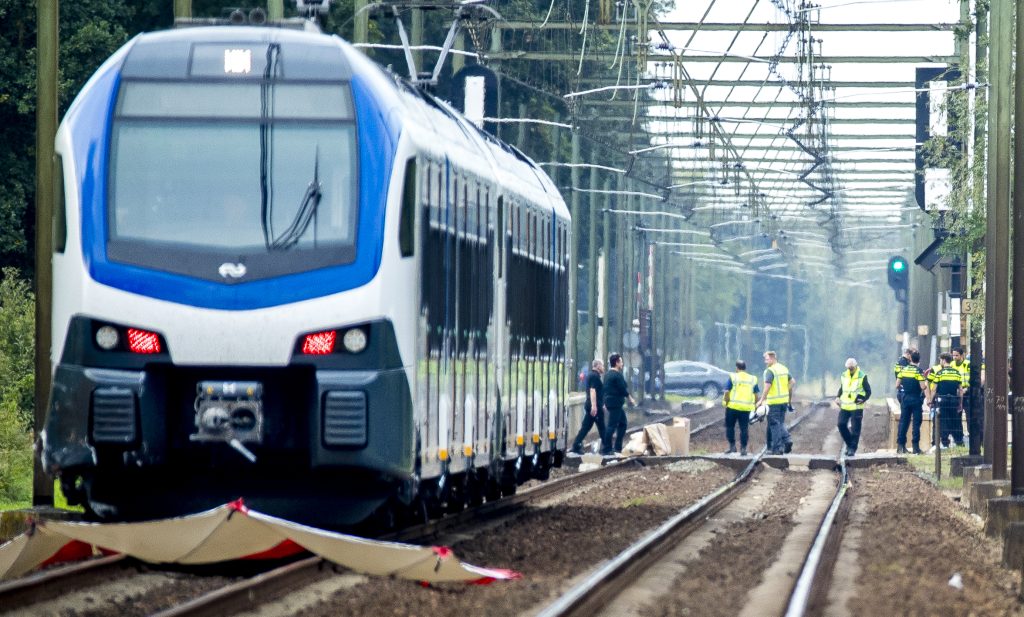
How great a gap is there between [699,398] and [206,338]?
77.0 metres

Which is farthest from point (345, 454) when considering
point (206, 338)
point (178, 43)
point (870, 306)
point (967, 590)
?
point (870, 306)

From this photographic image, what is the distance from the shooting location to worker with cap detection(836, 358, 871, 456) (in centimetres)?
3353

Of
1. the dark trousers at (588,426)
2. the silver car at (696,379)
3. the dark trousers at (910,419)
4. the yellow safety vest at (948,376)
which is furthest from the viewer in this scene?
the silver car at (696,379)

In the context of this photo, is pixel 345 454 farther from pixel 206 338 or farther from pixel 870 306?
pixel 870 306

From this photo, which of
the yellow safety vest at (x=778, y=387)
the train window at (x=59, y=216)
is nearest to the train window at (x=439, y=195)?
the train window at (x=59, y=216)

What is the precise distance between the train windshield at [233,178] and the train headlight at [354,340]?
1.49ft

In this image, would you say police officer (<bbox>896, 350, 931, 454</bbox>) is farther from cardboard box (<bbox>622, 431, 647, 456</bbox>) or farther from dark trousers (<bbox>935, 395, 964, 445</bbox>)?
cardboard box (<bbox>622, 431, 647, 456</bbox>)

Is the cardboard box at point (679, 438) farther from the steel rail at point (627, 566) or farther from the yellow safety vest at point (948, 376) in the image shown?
the steel rail at point (627, 566)

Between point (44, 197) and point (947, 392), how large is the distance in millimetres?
22745

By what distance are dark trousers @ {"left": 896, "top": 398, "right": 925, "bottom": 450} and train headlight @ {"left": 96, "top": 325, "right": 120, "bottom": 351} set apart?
82.3ft

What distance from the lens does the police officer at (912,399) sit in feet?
116

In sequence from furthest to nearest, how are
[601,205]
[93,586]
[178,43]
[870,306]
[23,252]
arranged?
[870,306]
[601,205]
[23,252]
[178,43]
[93,586]

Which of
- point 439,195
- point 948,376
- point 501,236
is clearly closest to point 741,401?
point 948,376

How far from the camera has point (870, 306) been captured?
592 ft
